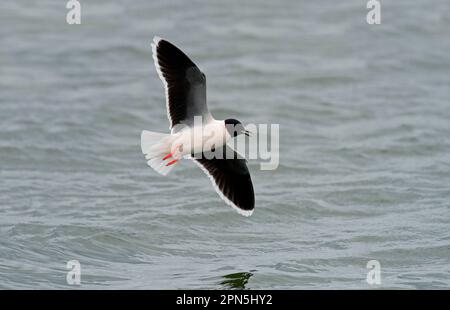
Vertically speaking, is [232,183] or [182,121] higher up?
[182,121]

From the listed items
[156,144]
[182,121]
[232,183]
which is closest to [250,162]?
[232,183]

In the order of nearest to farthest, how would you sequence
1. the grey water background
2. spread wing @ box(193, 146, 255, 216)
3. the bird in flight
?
the bird in flight
spread wing @ box(193, 146, 255, 216)
the grey water background

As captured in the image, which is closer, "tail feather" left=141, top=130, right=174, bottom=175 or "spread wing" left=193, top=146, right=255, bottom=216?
"tail feather" left=141, top=130, right=174, bottom=175

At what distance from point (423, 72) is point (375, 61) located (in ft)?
3.00

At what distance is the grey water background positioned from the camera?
9734mm

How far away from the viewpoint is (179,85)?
28.7ft

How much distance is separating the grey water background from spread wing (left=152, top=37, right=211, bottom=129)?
152 centimetres

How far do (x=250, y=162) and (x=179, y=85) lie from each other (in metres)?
5.13

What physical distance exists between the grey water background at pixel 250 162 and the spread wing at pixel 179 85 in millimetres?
1518

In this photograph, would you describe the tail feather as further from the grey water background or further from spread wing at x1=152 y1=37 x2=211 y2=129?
the grey water background

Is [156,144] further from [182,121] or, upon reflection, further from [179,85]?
[179,85]

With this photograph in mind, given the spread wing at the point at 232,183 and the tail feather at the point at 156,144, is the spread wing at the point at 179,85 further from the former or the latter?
the spread wing at the point at 232,183

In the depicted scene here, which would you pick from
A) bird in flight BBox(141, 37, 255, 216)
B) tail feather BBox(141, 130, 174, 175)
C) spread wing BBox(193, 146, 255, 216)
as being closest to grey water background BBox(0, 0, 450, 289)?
spread wing BBox(193, 146, 255, 216)

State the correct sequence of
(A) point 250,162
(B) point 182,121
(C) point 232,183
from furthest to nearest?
(A) point 250,162, (C) point 232,183, (B) point 182,121
